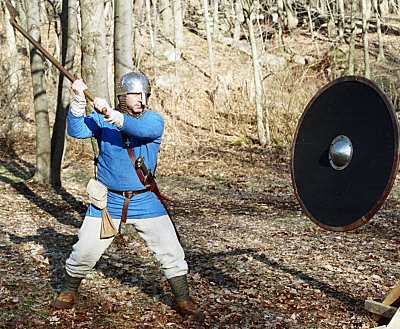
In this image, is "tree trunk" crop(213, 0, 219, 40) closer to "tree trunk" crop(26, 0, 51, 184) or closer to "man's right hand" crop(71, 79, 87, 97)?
"tree trunk" crop(26, 0, 51, 184)

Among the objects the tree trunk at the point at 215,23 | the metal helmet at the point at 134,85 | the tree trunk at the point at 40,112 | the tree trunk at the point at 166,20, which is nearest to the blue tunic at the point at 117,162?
the metal helmet at the point at 134,85

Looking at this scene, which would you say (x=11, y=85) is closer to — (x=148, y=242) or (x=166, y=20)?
(x=166, y=20)

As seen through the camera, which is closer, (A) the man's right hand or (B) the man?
(A) the man's right hand

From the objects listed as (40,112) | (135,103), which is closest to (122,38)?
(135,103)

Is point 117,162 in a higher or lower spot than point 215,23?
lower

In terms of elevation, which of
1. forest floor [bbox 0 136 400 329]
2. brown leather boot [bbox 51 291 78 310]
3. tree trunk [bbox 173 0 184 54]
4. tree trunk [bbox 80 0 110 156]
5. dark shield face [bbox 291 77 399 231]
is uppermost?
tree trunk [bbox 173 0 184 54]

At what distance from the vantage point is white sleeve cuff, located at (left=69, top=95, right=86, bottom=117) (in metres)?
4.96

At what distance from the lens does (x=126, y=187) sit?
520 cm

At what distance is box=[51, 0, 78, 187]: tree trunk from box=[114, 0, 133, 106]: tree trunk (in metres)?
3.92

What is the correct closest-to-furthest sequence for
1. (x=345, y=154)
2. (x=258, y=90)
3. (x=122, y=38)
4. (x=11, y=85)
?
(x=345, y=154), (x=122, y=38), (x=258, y=90), (x=11, y=85)

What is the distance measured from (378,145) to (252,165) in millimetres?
11958

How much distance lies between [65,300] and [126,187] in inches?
43.4

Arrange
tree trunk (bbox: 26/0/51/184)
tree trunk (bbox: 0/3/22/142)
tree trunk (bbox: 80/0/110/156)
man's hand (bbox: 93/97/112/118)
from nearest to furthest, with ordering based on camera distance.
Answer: man's hand (bbox: 93/97/112/118) < tree trunk (bbox: 80/0/110/156) < tree trunk (bbox: 26/0/51/184) < tree trunk (bbox: 0/3/22/142)

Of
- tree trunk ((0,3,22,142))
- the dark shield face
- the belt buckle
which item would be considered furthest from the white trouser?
tree trunk ((0,3,22,142))
